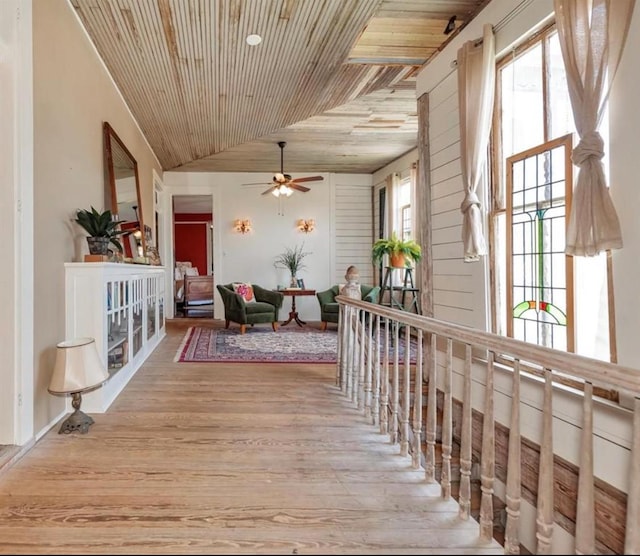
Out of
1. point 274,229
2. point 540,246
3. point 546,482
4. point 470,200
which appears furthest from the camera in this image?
point 274,229

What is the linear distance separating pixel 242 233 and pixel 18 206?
6053 mm

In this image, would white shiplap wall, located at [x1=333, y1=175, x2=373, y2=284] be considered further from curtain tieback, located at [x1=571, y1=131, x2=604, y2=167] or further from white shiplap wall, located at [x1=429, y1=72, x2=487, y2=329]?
curtain tieback, located at [x1=571, y1=131, x2=604, y2=167]

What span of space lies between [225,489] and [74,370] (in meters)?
1.23

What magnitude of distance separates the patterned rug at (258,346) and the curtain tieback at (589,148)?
10.3ft

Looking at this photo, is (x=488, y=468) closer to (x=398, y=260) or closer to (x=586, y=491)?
(x=586, y=491)

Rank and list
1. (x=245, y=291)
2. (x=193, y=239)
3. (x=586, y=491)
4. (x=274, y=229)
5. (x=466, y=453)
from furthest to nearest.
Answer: (x=193, y=239)
(x=274, y=229)
(x=245, y=291)
(x=466, y=453)
(x=586, y=491)

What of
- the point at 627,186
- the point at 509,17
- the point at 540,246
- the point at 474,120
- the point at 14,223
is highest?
the point at 509,17

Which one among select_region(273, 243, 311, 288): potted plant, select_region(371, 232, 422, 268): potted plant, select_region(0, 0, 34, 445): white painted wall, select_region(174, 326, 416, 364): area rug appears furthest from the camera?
select_region(273, 243, 311, 288): potted plant

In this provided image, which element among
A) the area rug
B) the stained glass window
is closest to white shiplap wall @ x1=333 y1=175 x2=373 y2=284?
the area rug

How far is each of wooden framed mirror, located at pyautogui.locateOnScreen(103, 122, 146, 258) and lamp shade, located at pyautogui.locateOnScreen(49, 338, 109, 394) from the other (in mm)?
1695

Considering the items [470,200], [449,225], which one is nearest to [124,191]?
[449,225]

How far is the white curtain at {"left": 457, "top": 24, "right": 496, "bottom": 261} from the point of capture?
305 centimetres

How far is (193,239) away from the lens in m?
12.3

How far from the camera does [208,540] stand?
1.55 meters
